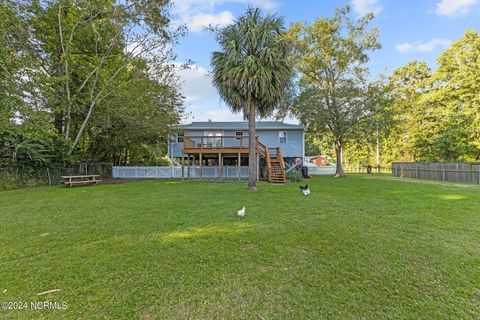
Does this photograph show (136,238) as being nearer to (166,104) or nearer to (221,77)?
(221,77)

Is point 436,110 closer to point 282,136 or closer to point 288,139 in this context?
point 288,139

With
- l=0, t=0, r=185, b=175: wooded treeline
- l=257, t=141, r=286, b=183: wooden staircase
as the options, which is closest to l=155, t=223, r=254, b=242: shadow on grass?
l=257, t=141, r=286, b=183: wooden staircase

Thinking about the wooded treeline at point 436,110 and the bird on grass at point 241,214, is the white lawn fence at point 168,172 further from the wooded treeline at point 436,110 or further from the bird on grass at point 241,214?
the bird on grass at point 241,214

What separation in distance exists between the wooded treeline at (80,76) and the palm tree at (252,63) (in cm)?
722

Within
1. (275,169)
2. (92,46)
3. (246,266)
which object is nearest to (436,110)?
(275,169)

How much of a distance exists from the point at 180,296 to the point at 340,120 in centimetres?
2002

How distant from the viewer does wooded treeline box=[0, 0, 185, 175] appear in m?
12.6

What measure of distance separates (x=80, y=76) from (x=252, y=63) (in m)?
13.6

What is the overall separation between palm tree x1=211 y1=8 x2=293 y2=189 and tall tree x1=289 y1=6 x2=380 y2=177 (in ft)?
26.5

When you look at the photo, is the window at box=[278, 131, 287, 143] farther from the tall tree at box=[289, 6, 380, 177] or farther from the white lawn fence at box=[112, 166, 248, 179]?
the white lawn fence at box=[112, 166, 248, 179]

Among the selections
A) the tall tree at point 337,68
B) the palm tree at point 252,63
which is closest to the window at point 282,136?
the tall tree at point 337,68

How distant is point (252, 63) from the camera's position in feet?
34.8

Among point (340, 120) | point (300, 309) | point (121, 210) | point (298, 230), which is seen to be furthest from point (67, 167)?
point (340, 120)

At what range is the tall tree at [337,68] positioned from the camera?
19.0m
